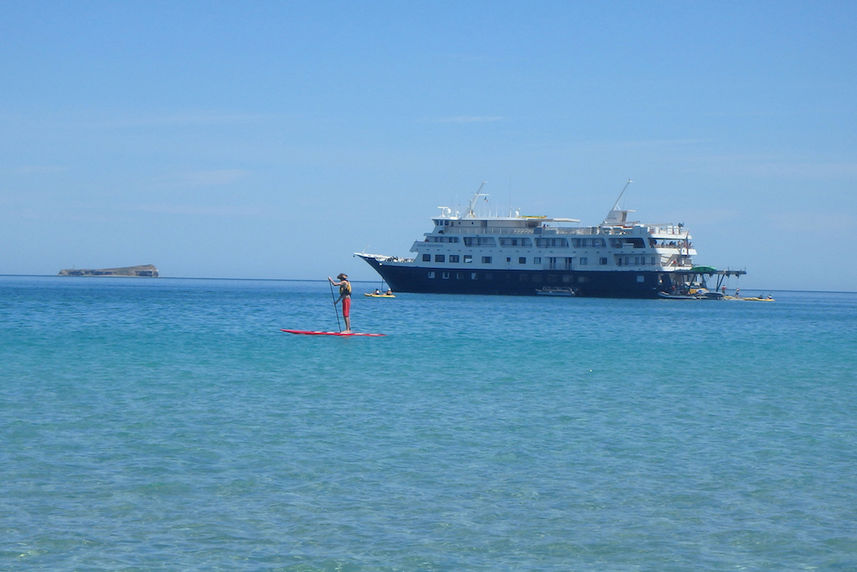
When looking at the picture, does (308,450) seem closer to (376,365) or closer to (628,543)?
(628,543)

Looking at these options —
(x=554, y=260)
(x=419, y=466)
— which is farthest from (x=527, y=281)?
(x=419, y=466)

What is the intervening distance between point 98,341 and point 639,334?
2622cm

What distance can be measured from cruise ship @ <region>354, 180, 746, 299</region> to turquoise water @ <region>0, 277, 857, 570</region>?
7515cm

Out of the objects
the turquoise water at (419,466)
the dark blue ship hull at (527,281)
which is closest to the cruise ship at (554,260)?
the dark blue ship hull at (527,281)

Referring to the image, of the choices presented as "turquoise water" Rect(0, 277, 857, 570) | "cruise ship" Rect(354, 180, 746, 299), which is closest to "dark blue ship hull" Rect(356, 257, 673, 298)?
"cruise ship" Rect(354, 180, 746, 299)

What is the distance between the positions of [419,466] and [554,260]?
313ft

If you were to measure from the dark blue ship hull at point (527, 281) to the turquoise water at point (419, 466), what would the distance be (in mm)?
74641

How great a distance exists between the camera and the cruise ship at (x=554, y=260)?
4126 inches

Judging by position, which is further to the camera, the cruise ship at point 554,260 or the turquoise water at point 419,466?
the cruise ship at point 554,260

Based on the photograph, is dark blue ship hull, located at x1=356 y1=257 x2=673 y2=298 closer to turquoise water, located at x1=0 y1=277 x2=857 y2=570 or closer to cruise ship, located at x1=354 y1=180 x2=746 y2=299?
cruise ship, located at x1=354 y1=180 x2=746 y2=299

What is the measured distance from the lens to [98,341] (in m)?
38.5

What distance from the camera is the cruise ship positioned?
344ft

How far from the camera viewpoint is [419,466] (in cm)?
1374

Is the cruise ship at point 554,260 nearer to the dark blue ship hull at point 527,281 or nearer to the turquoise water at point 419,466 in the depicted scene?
the dark blue ship hull at point 527,281
